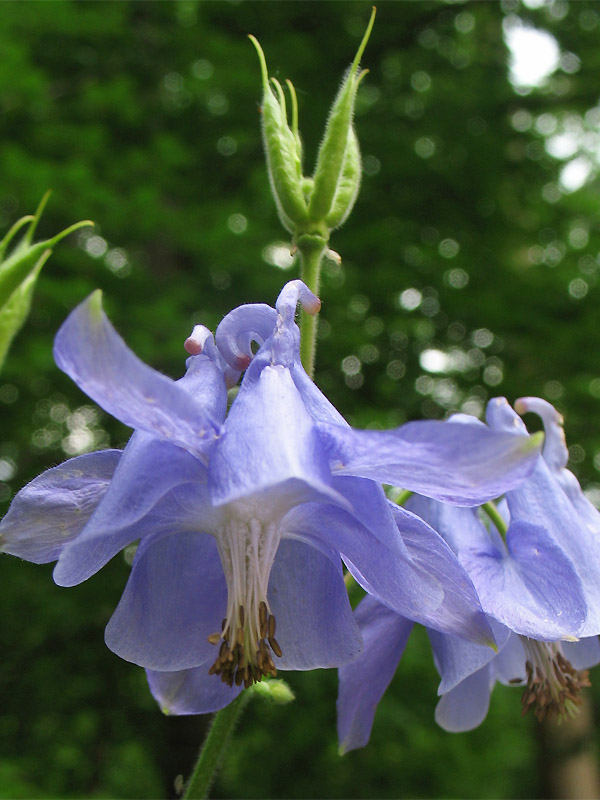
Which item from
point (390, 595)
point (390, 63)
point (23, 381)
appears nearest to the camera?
point (390, 595)

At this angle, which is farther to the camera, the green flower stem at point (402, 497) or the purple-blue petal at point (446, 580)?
the green flower stem at point (402, 497)

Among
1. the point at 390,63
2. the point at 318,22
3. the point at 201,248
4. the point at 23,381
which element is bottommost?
the point at 23,381

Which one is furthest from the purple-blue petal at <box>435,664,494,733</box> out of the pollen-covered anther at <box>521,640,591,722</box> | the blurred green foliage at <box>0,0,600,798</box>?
the blurred green foliage at <box>0,0,600,798</box>

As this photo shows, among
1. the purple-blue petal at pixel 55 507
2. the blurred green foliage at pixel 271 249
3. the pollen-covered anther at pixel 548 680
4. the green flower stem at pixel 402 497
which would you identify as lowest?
the blurred green foliage at pixel 271 249

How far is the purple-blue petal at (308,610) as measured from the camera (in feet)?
4.09

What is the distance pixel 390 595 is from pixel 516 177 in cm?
586

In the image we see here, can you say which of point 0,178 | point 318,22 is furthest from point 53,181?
point 318,22

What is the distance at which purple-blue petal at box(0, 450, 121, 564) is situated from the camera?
1.11 meters

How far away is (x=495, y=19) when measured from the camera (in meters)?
6.56

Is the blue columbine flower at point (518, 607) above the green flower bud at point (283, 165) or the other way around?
the other way around

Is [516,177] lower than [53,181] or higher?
lower

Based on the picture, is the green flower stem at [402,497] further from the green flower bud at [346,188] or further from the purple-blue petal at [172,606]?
the green flower bud at [346,188]

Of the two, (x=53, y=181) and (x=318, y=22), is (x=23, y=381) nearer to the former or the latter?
(x=53, y=181)

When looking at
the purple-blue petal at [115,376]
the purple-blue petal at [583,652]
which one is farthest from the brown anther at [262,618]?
the purple-blue petal at [583,652]
